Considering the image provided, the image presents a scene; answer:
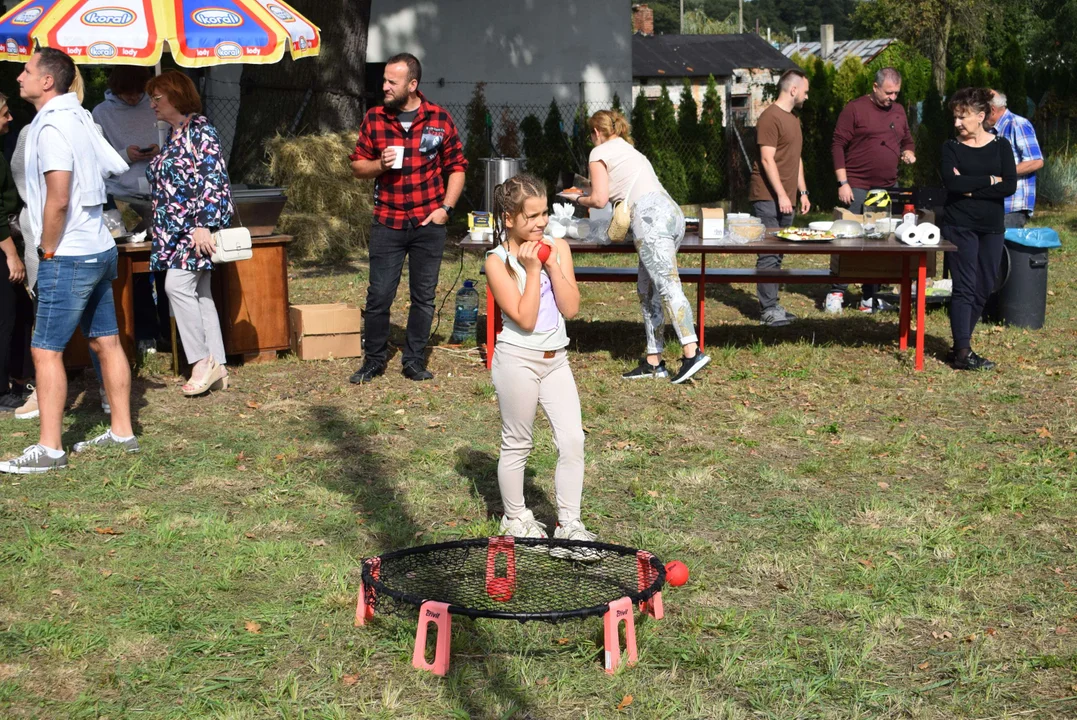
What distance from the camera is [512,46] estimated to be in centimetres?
2025

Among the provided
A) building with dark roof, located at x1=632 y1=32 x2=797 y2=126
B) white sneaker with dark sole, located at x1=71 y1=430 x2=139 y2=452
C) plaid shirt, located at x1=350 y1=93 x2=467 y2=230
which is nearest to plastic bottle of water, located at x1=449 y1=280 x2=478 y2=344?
plaid shirt, located at x1=350 y1=93 x2=467 y2=230

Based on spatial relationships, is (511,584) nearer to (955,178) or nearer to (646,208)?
(646,208)

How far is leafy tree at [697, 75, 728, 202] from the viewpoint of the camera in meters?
20.7

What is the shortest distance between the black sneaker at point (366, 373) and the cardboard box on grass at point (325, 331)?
0.65m

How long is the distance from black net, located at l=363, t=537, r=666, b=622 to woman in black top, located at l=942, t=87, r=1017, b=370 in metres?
4.45

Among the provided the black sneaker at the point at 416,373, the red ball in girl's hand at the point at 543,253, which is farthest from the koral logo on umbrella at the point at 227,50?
the red ball in girl's hand at the point at 543,253

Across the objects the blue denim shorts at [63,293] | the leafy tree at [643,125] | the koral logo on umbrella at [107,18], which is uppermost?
the koral logo on umbrella at [107,18]

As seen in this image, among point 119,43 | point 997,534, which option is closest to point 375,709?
point 997,534

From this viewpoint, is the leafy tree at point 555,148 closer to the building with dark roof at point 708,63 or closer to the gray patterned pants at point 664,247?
the gray patterned pants at point 664,247

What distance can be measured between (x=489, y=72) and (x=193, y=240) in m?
13.2

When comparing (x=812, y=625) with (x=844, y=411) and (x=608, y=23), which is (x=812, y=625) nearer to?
(x=844, y=411)

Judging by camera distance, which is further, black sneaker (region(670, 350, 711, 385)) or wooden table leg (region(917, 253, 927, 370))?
wooden table leg (region(917, 253, 927, 370))

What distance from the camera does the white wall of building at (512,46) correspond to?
780 inches

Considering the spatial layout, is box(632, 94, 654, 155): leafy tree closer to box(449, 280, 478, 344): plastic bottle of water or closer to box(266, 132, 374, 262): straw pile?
box(266, 132, 374, 262): straw pile
